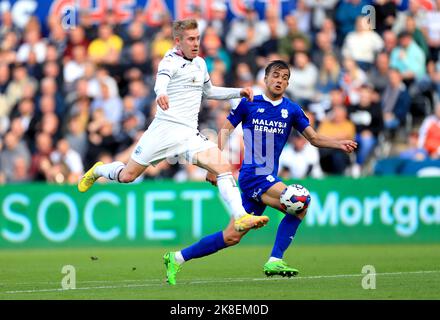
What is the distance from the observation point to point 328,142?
12.3m

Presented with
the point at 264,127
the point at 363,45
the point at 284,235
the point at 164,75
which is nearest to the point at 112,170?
the point at 164,75

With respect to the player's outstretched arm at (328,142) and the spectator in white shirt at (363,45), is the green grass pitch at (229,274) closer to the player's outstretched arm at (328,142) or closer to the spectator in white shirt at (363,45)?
the player's outstretched arm at (328,142)

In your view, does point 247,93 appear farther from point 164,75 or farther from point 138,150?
point 138,150

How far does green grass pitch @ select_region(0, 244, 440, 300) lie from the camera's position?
10641 mm

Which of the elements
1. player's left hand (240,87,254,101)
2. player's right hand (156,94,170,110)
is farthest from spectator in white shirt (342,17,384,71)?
player's right hand (156,94,170,110)

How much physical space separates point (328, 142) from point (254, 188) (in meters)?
0.95

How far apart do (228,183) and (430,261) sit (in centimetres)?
434

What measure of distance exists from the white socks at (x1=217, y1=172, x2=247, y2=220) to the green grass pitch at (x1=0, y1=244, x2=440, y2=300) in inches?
30.1

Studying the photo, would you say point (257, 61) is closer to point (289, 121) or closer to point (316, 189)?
point (316, 189)

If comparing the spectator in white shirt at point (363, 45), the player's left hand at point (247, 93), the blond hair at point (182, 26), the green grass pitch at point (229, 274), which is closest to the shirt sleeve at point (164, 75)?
the blond hair at point (182, 26)

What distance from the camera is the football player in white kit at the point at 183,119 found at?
11.7 metres

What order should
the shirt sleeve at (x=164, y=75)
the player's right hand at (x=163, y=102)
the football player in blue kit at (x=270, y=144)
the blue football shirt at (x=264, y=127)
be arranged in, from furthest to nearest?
1. the blue football shirt at (x=264, y=127)
2. the football player in blue kit at (x=270, y=144)
3. the shirt sleeve at (x=164, y=75)
4. the player's right hand at (x=163, y=102)

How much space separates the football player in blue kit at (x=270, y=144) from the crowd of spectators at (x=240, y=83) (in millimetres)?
7024

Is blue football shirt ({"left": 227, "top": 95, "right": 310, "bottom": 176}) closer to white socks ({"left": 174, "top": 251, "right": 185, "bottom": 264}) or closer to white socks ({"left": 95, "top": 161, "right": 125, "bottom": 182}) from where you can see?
white socks ({"left": 174, "top": 251, "right": 185, "bottom": 264})
